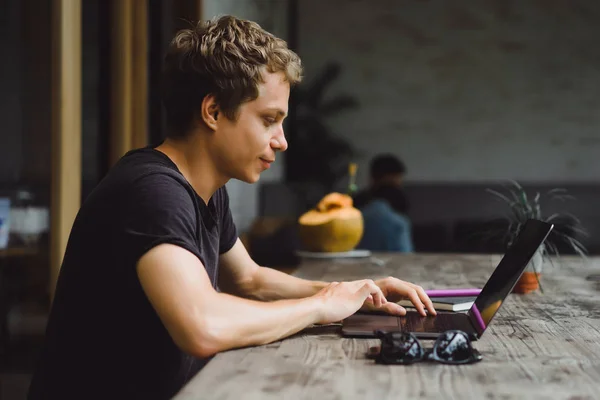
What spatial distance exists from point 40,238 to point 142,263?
156cm

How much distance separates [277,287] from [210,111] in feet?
1.81

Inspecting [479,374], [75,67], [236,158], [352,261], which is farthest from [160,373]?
[75,67]

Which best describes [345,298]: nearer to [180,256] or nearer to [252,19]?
[180,256]

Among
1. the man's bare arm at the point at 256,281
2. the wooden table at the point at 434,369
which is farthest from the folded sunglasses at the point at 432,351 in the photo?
the man's bare arm at the point at 256,281

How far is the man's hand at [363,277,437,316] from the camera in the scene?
4.95 ft

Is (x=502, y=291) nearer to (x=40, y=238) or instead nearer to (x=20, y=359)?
(x=40, y=238)

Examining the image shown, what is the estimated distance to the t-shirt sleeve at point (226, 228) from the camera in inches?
68.7

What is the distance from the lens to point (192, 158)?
1.47m

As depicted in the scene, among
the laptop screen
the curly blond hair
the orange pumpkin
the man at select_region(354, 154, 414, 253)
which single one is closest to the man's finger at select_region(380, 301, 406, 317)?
the laptop screen

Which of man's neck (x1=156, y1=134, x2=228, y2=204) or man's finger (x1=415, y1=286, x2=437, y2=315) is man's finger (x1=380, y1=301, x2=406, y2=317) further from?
man's neck (x1=156, y1=134, x2=228, y2=204)

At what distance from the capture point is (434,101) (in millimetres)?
6512

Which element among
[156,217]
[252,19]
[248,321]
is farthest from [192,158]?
[252,19]

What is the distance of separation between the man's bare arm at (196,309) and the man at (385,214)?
260 centimetres

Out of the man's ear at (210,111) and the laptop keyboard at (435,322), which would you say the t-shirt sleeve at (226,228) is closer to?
the man's ear at (210,111)
